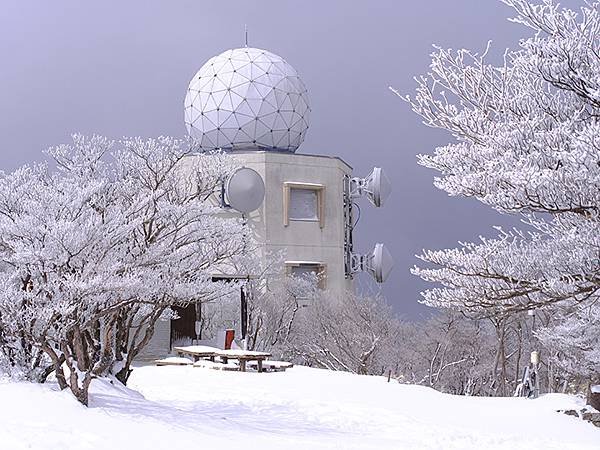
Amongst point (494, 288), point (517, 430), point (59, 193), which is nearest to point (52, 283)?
point (59, 193)

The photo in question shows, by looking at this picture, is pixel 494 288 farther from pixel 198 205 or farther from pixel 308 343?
pixel 308 343

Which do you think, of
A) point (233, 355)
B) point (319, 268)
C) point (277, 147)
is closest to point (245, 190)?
point (277, 147)

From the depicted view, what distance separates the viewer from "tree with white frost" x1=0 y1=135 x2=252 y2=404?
10539 mm

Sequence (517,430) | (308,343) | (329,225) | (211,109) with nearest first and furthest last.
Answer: (517,430)
(308,343)
(211,109)
(329,225)

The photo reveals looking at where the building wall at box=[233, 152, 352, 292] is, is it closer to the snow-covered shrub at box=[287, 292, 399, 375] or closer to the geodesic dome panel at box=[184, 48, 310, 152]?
the geodesic dome panel at box=[184, 48, 310, 152]

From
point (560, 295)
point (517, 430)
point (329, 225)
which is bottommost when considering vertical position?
point (517, 430)

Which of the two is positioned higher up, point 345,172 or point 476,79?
point 345,172

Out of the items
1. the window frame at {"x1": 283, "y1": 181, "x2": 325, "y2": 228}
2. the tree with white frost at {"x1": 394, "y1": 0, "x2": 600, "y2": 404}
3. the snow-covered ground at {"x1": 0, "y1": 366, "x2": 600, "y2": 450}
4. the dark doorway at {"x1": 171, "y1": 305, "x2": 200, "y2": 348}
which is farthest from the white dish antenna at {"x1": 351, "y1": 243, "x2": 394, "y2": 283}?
the tree with white frost at {"x1": 394, "y1": 0, "x2": 600, "y2": 404}

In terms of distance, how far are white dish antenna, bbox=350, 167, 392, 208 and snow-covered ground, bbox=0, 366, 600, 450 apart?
68.0ft

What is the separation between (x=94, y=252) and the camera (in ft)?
35.8

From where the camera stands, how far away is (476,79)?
829 cm

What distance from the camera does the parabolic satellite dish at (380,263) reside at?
38.6 m

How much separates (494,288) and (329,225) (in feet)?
95.2

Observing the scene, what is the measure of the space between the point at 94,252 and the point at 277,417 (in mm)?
3928
